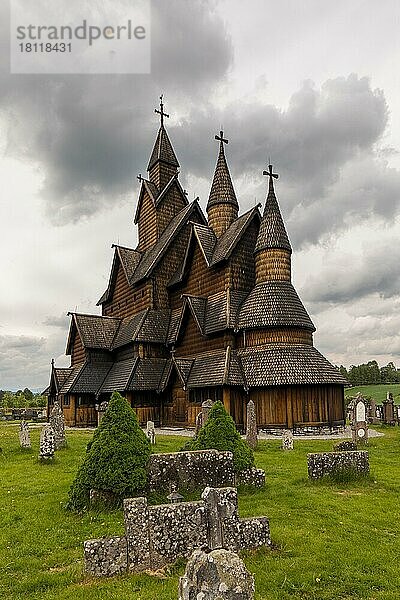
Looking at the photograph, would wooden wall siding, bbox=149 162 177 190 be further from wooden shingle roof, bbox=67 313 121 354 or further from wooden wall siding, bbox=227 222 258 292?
wooden wall siding, bbox=227 222 258 292

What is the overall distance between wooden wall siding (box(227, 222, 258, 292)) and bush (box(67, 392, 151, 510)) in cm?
2239

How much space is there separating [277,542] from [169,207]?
121 feet

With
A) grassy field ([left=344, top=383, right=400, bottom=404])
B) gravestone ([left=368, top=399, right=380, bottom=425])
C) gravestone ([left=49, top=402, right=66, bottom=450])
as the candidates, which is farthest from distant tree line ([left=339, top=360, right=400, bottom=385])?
gravestone ([left=49, top=402, right=66, bottom=450])

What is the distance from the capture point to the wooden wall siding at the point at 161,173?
43562 millimetres

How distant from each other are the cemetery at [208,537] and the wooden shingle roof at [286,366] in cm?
1464

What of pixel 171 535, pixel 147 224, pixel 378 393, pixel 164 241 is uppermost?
pixel 147 224

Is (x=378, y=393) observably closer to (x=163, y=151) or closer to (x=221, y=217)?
(x=221, y=217)

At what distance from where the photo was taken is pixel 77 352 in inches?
1609

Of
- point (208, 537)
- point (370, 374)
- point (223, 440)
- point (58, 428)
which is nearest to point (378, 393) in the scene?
point (370, 374)

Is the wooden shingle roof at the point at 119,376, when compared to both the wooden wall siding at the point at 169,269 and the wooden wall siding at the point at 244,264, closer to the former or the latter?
the wooden wall siding at the point at 169,269

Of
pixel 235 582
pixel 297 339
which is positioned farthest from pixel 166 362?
pixel 235 582

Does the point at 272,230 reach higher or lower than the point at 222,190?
lower

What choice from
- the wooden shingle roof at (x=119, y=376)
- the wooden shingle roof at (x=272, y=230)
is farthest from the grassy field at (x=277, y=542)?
the wooden shingle roof at (x=119, y=376)

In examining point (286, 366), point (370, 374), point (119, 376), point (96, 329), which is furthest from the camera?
point (370, 374)
